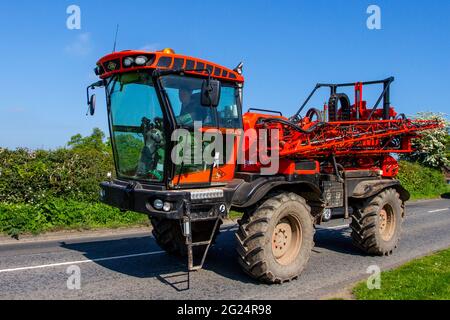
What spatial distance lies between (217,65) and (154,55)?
1.00 metres

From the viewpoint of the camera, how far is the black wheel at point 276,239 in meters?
6.23

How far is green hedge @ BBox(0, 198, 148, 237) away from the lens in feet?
35.4

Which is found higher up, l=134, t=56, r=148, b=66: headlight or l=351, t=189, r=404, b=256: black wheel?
l=134, t=56, r=148, b=66: headlight

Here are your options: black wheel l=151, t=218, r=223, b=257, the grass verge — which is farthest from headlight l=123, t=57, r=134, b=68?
the grass verge

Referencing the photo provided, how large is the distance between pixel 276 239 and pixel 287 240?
0.27 m

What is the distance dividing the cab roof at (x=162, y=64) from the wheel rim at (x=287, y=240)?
2.29 m

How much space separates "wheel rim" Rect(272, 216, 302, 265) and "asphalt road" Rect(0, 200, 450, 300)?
1.34 ft

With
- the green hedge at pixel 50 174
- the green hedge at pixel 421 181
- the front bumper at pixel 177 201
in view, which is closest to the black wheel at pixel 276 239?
the front bumper at pixel 177 201

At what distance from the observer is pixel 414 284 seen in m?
6.38

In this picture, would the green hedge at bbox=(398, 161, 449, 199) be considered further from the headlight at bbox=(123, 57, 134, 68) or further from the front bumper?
the headlight at bbox=(123, 57, 134, 68)

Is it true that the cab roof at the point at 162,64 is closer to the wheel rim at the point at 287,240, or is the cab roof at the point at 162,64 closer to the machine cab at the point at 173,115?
the machine cab at the point at 173,115

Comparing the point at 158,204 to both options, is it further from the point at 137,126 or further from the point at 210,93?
the point at 210,93
